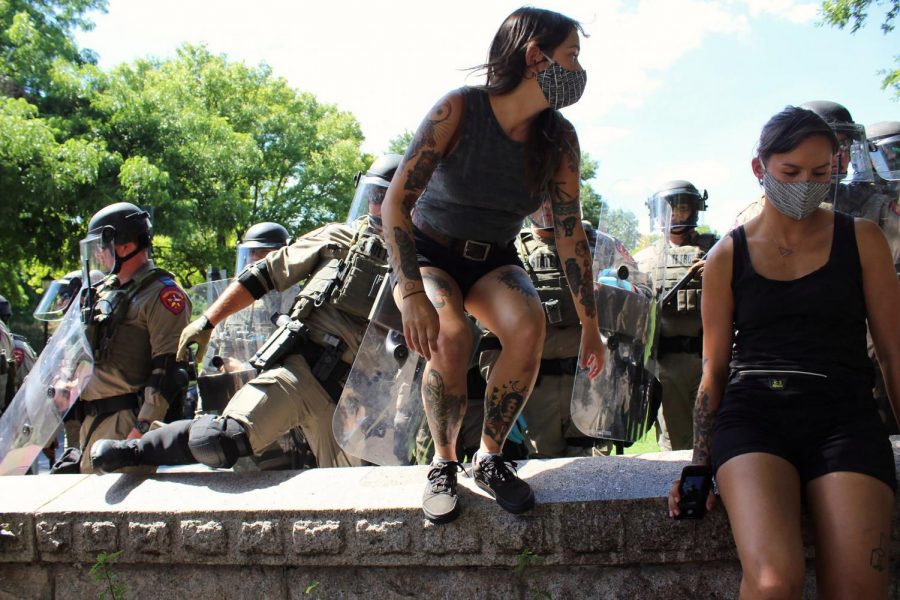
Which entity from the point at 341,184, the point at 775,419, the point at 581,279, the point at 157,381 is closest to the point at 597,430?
the point at 581,279

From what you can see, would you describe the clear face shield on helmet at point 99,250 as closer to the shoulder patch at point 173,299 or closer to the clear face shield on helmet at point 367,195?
the shoulder patch at point 173,299

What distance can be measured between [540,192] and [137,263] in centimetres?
280

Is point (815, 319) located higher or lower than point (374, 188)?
→ lower

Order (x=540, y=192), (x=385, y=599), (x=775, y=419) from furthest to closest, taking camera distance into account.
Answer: (x=540, y=192), (x=385, y=599), (x=775, y=419)

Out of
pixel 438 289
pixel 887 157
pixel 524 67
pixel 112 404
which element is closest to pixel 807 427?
pixel 438 289

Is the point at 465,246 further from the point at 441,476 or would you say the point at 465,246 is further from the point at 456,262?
the point at 441,476

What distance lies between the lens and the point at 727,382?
2629 mm

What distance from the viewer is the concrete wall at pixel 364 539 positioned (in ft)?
8.75

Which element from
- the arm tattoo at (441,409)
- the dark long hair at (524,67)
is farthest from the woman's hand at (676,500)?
the dark long hair at (524,67)

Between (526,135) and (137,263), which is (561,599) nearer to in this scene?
(526,135)

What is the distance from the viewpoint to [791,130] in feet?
8.25

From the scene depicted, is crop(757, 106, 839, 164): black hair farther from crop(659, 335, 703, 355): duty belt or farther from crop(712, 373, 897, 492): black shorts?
crop(659, 335, 703, 355): duty belt

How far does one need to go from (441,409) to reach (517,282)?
0.55m

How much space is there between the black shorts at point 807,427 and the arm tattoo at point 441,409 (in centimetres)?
91
